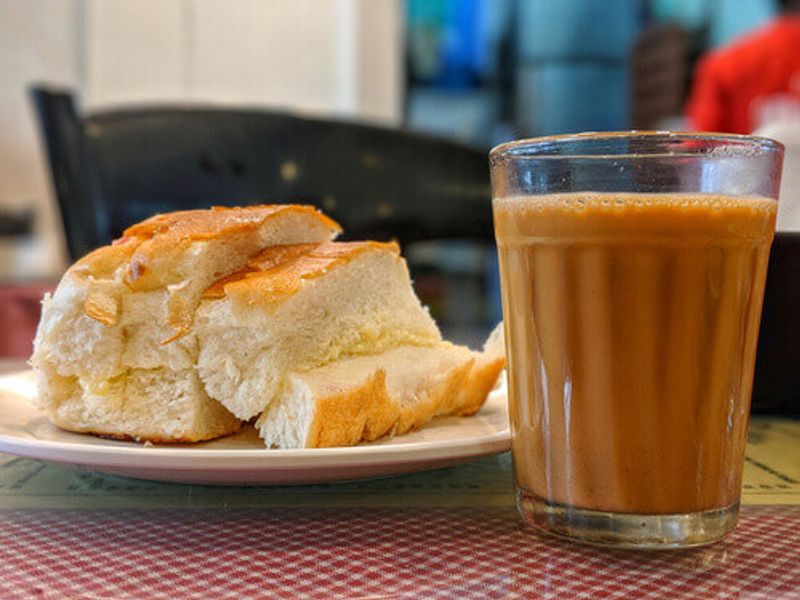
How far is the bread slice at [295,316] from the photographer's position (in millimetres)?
807

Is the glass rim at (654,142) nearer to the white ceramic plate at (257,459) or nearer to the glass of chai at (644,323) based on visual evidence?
the glass of chai at (644,323)

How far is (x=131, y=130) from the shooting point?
6.51 feet

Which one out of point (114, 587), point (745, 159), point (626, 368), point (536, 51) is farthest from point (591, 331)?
point (536, 51)

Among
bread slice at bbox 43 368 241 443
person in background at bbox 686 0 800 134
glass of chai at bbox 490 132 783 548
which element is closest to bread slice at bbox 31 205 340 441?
bread slice at bbox 43 368 241 443

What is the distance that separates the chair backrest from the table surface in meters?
Result: 1.20

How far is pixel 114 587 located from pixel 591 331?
34 cm

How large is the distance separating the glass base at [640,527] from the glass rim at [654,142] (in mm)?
235

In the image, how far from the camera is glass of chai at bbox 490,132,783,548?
0.64 metres

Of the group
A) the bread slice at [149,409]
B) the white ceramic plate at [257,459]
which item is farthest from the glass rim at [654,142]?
the bread slice at [149,409]

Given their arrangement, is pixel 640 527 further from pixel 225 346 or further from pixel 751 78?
pixel 751 78

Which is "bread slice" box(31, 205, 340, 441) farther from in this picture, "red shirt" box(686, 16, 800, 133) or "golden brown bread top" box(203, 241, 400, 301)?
"red shirt" box(686, 16, 800, 133)

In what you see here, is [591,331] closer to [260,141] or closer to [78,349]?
[78,349]

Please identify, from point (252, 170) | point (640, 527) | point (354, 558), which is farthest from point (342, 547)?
point (252, 170)

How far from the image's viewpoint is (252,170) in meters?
2.07
